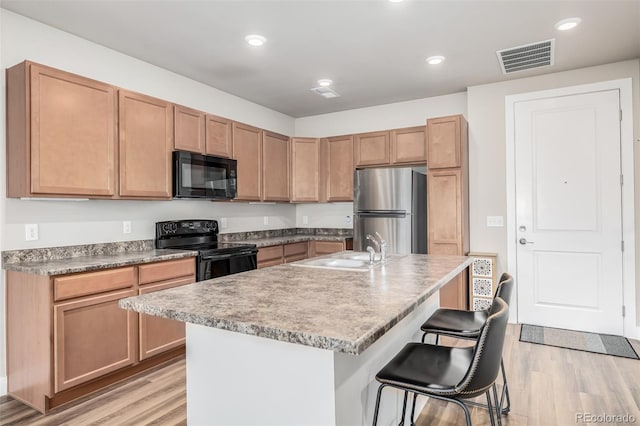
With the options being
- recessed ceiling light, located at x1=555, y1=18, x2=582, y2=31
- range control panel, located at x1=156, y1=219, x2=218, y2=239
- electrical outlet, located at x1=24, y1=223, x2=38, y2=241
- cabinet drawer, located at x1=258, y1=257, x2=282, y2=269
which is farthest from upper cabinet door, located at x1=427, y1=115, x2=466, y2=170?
electrical outlet, located at x1=24, y1=223, x2=38, y2=241

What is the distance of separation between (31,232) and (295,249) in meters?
2.63

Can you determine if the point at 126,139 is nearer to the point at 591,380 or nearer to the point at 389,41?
the point at 389,41

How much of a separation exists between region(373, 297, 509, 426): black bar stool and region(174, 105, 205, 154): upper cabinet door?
2763 millimetres

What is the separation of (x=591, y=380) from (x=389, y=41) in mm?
2947

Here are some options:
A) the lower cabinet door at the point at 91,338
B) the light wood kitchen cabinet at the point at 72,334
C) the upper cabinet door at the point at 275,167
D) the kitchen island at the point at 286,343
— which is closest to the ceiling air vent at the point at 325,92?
the upper cabinet door at the point at 275,167

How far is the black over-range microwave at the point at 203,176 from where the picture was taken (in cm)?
336

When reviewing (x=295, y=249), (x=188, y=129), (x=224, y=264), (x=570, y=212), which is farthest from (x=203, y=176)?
(x=570, y=212)

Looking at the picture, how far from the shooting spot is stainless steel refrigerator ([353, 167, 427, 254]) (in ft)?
13.8

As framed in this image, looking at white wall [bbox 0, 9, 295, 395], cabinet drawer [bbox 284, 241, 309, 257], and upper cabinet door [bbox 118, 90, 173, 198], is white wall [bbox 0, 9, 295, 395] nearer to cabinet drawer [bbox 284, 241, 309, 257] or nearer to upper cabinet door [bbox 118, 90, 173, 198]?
upper cabinet door [bbox 118, 90, 173, 198]

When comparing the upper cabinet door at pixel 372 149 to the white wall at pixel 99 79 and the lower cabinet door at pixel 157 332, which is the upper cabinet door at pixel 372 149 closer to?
the white wall at pixel 99 79

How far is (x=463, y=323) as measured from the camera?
2.08 m

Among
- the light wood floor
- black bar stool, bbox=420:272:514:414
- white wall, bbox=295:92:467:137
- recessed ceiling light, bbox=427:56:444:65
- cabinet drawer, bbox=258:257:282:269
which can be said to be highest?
recessed ceiling light, bbox=427:56:444:65

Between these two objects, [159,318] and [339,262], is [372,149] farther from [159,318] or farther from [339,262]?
[159,318]

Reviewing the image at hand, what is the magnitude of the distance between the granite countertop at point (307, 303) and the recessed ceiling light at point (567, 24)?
2160mm
